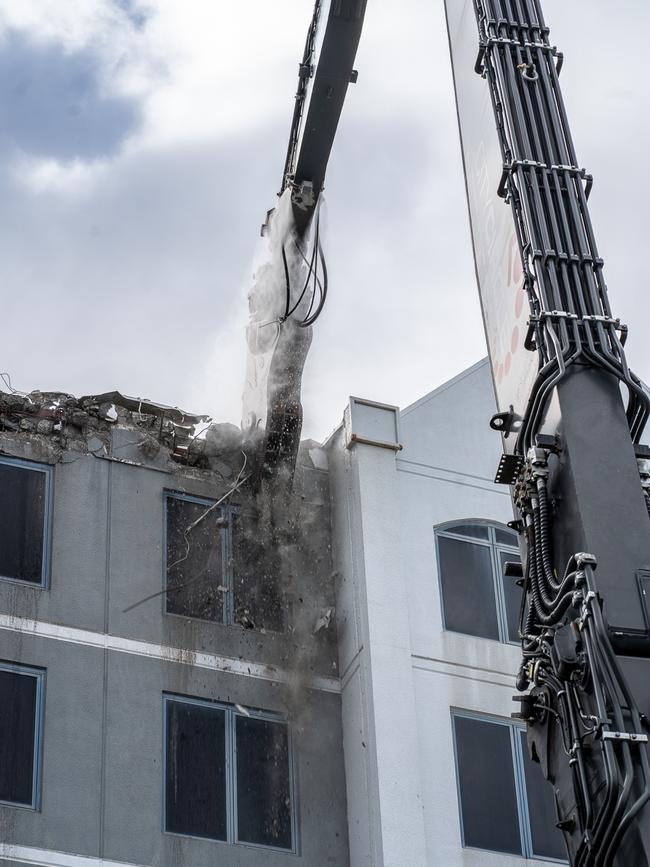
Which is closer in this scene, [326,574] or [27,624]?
[27,624]

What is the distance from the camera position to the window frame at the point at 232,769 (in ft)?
54.2

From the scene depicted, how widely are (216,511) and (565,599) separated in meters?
10.4

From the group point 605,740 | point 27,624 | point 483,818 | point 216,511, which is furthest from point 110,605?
point 605,740

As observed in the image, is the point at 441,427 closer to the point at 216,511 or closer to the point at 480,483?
the point at 480,483

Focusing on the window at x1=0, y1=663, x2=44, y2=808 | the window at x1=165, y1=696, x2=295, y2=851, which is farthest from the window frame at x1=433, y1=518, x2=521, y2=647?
the window at x1=0, y1=663, x2=44, y2=808

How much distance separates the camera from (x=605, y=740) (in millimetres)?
8523

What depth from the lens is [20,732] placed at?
16094mm

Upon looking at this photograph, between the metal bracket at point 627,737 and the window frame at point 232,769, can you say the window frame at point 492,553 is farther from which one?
the metal bracket at point 627,737

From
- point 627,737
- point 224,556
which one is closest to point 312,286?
point 224,556

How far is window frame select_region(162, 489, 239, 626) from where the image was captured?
714 inches

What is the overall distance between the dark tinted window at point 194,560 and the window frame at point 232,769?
4.06 feet

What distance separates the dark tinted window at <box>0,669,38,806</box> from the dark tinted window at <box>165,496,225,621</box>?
231 centimetres

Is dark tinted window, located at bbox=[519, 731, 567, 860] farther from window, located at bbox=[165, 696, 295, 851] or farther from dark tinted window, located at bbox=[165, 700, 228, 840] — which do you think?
dark tinted window, located at bbox=[165, 700, 228, 840]

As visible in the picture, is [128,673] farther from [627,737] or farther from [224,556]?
[627,737]
